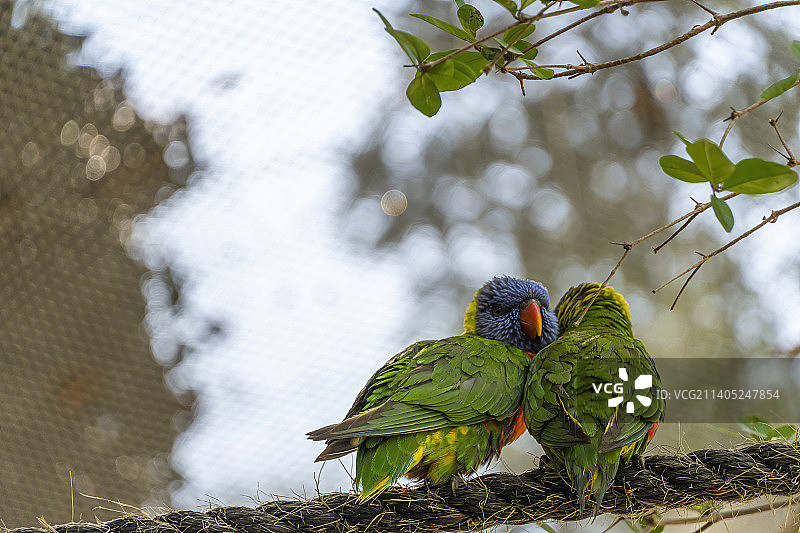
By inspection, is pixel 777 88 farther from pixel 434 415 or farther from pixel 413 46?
pixel 434 415

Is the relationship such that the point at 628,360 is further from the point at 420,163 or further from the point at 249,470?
the point at 249,470

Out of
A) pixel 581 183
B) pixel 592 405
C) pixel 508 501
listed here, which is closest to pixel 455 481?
pixel 508 501

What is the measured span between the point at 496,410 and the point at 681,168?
2.07 feet

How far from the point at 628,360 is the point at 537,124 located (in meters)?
1.29

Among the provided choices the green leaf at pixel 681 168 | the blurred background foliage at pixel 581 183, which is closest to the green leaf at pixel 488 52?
the green leaf at pixel 681 168

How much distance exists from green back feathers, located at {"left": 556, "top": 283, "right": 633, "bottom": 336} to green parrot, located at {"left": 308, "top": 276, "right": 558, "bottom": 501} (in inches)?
6.7

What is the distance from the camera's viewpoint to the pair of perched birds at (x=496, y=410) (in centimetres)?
98

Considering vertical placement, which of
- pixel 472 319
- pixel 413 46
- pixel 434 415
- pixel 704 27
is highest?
pixel 704 27

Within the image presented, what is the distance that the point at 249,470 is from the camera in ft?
7.85

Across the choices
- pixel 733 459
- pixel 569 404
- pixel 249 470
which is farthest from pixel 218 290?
pixel 733 459

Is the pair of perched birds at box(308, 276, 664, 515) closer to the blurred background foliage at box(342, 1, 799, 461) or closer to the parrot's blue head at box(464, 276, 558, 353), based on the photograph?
the parrot's blue head at box(464, 276, 558, 353)

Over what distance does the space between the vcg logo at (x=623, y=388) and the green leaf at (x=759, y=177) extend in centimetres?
50

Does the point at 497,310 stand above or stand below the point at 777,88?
below

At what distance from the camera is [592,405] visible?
1011mm
